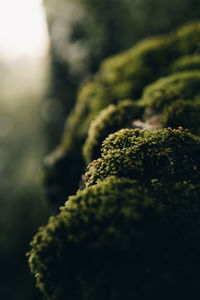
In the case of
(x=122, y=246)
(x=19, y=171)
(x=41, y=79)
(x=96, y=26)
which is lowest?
(x=122, y=246)

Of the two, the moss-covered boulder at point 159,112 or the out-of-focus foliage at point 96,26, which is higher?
the out-of-focus foliage at point 96,26

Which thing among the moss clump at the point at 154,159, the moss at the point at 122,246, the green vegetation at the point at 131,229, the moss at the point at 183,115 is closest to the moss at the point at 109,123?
the moss at the point at 183,115

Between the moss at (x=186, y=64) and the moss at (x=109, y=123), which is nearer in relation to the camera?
the moss at (x=109, y=123)

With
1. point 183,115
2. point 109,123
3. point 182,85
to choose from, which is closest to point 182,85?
point 182,85

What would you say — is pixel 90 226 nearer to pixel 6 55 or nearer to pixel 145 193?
pixel 145 193

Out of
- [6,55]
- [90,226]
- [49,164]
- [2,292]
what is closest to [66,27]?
[49,164]

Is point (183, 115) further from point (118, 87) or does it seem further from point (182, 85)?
point (118, 87)

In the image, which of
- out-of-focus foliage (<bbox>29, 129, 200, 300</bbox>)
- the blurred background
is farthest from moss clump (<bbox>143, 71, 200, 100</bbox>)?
the blurred background

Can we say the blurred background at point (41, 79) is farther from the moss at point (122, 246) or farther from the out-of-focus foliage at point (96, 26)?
the moss at point (122, 246)
